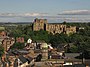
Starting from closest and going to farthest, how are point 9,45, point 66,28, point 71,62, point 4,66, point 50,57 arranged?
point 4,66 → point 71,62 → point 50,57 → point 9,45 → point 66,28

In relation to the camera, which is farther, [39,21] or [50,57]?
[39,21]

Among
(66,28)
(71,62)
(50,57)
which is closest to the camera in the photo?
(71,62)

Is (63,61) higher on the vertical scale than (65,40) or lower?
higher

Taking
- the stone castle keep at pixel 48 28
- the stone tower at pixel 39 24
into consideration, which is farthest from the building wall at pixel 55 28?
the stone tower at pixel 39 24

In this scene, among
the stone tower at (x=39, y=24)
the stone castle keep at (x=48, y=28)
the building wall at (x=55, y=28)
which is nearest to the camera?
the stone castle keep at (x=48, y=28)

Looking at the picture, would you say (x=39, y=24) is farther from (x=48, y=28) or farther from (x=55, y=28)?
(x=55, y=28)

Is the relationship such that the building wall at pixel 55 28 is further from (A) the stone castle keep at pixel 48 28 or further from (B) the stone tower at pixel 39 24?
(B) the stone tower at pixel 39 24

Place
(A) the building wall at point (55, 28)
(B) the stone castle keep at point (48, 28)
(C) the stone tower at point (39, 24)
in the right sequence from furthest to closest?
A: (C) the stone tower at point (39, 24) → (A) the building wall at point (55, 28) → (B) the stone castle keep at point (48, 28)

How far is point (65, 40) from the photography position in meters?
83.4

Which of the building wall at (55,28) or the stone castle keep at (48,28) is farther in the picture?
the building wall at (55,28)

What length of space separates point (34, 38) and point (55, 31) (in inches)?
747

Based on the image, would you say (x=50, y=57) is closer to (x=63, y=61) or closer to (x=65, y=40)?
(x=63, y=61)

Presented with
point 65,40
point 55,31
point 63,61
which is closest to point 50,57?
point 63,61

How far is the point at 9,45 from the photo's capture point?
7206cm
